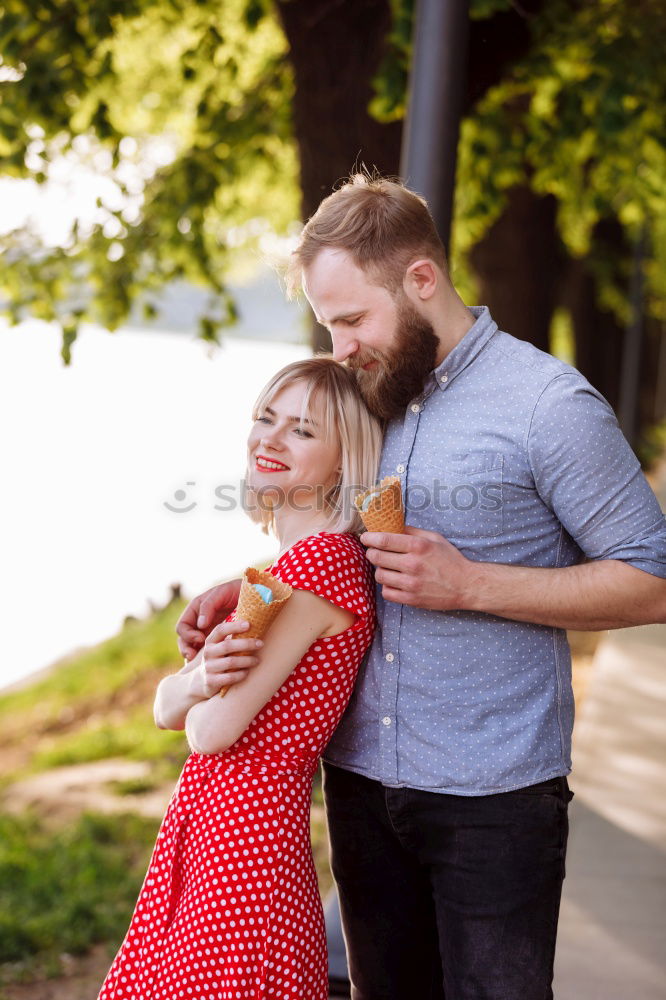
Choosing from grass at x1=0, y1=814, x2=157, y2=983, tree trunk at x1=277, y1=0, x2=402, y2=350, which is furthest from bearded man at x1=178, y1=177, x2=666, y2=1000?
tree trunk at x1=277, y1=0, x2=402, y2=350

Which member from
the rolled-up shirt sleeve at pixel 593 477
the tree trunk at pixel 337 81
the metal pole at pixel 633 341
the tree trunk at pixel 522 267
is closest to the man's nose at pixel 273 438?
the rolled-up shirt sleeve at pixel 593 477

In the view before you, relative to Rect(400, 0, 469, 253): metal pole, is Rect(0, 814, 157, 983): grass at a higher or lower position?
lower

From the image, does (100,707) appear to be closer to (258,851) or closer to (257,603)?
(258,851)

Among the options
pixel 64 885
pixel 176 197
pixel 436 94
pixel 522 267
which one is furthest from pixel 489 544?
pixel 522 267

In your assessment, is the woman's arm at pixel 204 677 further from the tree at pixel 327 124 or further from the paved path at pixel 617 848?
the tree at pixel 327 124

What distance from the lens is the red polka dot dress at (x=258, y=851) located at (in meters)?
2.33

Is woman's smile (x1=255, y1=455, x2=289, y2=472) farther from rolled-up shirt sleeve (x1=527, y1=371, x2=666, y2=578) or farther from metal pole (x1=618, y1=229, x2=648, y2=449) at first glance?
metal pole (x1=618, y1=229, x2=648, y2=449)

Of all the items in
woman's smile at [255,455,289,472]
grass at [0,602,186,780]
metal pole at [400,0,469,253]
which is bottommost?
grass at [0,602,186,780]

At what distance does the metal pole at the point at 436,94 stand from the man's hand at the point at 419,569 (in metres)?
1.73

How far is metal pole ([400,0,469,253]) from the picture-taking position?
369 centimetres

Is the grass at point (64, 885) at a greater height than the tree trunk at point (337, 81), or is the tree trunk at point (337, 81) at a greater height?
the tree trunk at point (337, 81)

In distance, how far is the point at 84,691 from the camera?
10102 millimetres

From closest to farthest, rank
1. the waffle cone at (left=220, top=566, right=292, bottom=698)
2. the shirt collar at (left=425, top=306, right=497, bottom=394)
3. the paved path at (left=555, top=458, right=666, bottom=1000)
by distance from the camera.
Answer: the waffle cone at (left=220, top=566, right=292, bottom=698) → the shirt collar at (left=425, top=306, right=497, bottom=394) → the paved path at (left=555, top=458, right=666, bottom=1000)

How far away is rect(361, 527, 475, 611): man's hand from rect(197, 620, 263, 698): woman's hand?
0.96ft
